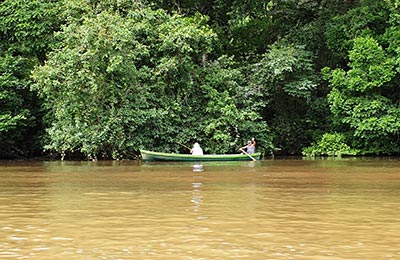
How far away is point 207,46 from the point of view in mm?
28828

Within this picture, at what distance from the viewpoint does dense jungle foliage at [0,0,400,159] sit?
87.0 feet

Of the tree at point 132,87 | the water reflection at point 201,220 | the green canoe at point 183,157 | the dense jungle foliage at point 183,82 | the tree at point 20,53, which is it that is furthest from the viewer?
the tree at point 20,53

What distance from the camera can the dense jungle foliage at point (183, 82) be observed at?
26.5 metres

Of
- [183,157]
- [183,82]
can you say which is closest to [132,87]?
[183,82]

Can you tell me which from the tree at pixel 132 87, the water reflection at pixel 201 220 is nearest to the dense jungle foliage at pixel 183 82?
the tree at pixel 132 87

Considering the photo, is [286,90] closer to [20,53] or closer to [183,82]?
[183,82]

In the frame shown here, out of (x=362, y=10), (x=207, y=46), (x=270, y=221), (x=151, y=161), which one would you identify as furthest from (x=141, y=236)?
(x=362, y=10)

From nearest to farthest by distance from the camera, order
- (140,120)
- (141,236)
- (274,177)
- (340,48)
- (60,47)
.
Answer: (141,236), (274,177), (140,120), (60,47), (340,48)

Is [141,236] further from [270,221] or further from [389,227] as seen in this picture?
[389,227]

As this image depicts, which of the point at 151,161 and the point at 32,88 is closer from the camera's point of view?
the point at 151,161

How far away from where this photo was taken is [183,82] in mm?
28531

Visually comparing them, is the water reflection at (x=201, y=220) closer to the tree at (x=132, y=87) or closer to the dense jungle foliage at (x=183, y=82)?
the tree at (x=132, y=87)

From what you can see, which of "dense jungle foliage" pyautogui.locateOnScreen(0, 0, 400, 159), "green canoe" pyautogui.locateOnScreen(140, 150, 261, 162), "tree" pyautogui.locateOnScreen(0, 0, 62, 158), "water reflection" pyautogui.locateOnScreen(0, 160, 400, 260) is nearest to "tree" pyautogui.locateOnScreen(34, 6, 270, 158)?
"dense jungle foliage" pyautogui.locateOnScreen(0, 0, 400, 159)

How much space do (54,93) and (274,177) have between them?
13.3m
